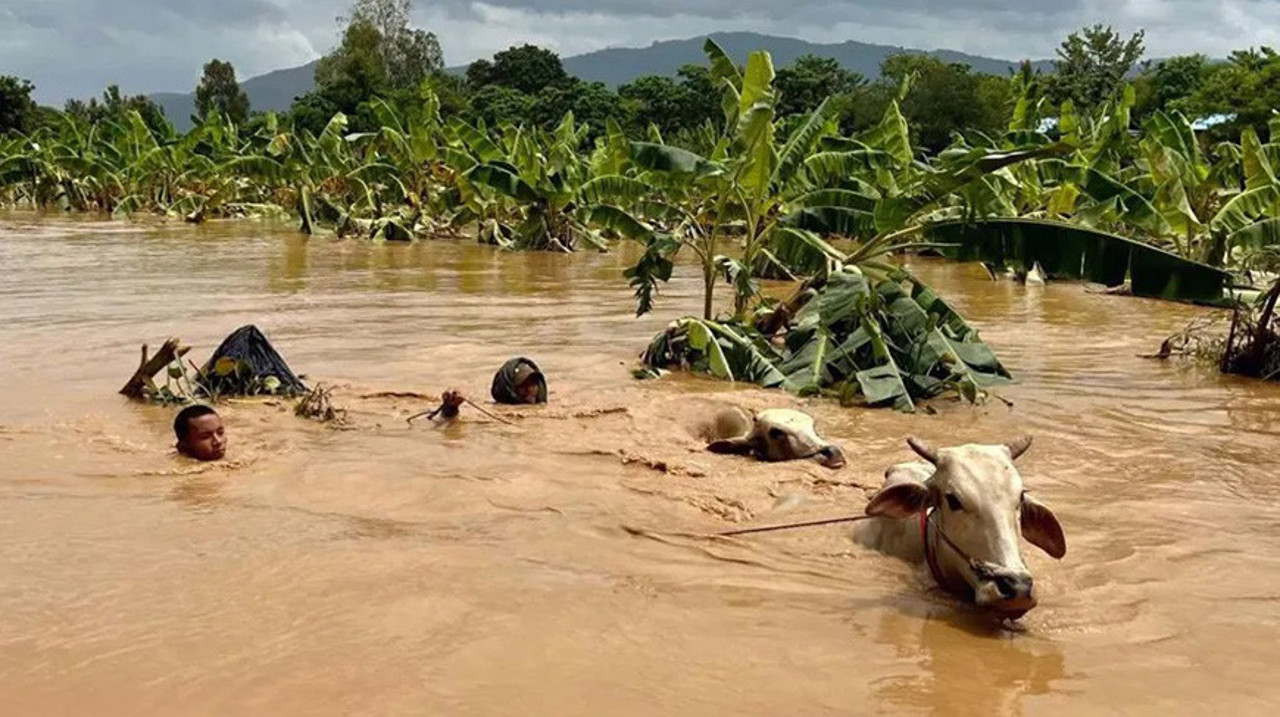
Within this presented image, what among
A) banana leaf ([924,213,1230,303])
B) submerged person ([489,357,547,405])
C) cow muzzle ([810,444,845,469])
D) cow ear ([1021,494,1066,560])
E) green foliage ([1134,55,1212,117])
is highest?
green foliage ([1134,55,1212,117])

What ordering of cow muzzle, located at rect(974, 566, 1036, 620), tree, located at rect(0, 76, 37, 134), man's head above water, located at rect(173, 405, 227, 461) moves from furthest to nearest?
tree, located at rect(0, 76, 37, 134), man's head above water, located at rect(173, 405, 227, 461), cow muzzle, located at rect(974, 566, 1036, 620)

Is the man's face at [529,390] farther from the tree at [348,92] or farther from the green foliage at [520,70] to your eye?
the green foliage at [520,70]

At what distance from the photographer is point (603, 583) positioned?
4.59 meters

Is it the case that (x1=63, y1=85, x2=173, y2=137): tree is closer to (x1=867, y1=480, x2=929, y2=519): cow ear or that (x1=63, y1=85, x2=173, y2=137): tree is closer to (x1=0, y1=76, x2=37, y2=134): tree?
(x1=0, y1=76, x2=37, y2=134): tree

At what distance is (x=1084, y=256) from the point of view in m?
8.05

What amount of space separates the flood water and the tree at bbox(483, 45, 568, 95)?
2544 inches

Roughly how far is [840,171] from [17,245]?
52.4 ft

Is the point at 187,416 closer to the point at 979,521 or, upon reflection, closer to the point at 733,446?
the point at 733,446

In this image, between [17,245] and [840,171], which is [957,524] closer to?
[840,171]

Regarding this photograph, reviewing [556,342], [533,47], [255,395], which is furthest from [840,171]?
[533,47]

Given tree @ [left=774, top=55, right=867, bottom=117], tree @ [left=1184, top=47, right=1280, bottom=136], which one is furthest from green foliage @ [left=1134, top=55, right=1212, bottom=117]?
tree @ [left=774, top=55, right=867, bottom=117]

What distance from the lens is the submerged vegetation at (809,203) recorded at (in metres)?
8.54

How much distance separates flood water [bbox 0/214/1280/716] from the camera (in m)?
3.67

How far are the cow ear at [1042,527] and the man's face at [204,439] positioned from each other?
4.24 meters
